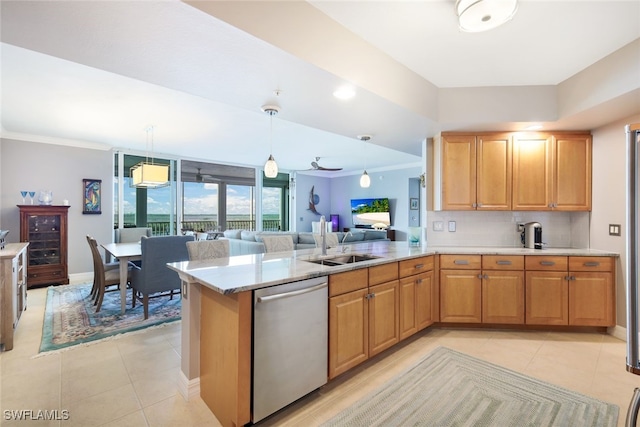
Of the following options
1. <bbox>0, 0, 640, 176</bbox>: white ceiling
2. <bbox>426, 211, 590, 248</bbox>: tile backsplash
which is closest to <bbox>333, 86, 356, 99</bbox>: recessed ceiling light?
<bbox>0, 0, 640, 176</bbox>: white ceiling

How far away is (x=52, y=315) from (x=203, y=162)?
5.09m

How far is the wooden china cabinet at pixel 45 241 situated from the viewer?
15.9 ft

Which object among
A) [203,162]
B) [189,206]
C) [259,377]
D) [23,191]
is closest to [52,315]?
A: [23,191]

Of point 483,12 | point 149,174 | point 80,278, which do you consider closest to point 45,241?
point 80,278

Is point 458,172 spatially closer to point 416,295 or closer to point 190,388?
point 416,295

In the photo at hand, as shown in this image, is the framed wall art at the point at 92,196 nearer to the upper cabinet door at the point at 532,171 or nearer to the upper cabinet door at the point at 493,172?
the upper cabinet door at the point at 493,172

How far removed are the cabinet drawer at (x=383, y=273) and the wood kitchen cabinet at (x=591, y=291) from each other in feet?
6.65

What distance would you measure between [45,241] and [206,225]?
3.44 metres

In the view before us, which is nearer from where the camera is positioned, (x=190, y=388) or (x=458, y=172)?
(x=190, y=388)

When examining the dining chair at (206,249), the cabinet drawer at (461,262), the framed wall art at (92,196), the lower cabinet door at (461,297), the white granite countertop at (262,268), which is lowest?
the lower cabinet door at (461,297)

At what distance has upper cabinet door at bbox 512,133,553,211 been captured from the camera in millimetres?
3420

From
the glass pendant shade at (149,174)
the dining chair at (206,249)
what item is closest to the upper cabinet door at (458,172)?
the dining chair at (206,249)

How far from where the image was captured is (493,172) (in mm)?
3490

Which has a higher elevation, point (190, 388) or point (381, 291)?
point (381, 291)
